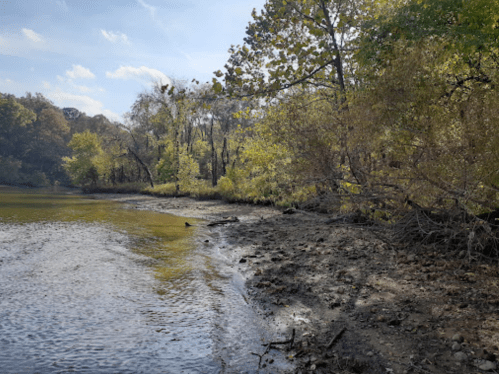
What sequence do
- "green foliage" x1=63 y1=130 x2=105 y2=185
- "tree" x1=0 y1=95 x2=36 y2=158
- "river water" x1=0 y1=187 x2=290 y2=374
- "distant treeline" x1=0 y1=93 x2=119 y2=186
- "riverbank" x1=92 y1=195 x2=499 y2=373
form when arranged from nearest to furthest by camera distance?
"riverbank" x1=92 y1=195 x2=499 y2=373 < "river water" x1=0 y1=187 x2=290 y2=374 < "green foliage" x1=63 y1=130 x2=105 y2=185 < "distant treeline" x1=0 y1=93 x2=119 y2=186 < "tree" x1=0 y1=95 x2=36 y2=158

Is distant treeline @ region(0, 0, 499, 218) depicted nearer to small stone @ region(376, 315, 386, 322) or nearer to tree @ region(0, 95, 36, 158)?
small stone @ region(376, 315, 386, 322)

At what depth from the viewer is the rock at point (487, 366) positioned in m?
3.61

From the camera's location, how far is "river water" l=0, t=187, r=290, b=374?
4.55 meters

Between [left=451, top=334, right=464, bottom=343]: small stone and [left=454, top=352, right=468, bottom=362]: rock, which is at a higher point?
[left=451, top=334, right=464, bottom=343]: small stone

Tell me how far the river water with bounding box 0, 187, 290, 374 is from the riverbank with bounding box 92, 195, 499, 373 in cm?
56

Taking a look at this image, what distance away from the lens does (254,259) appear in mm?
9742

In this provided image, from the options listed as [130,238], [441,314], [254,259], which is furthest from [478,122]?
[130,238]

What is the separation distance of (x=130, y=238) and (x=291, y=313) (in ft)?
30.8

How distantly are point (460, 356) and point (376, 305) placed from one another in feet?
5.93

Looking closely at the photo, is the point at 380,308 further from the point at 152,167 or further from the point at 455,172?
the point at 152,167

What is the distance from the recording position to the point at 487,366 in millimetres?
3643

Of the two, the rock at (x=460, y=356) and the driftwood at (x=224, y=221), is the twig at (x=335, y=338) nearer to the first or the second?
the rock at (x=460, y=356)

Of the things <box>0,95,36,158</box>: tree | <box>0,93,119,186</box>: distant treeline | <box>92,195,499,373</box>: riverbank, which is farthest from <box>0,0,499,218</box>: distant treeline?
<box>0,95,36,158</box>: tree

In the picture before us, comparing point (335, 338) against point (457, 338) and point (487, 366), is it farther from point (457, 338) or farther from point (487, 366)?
point (487, 366)
